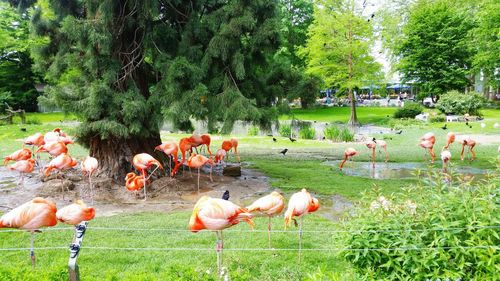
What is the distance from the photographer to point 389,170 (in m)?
11.1

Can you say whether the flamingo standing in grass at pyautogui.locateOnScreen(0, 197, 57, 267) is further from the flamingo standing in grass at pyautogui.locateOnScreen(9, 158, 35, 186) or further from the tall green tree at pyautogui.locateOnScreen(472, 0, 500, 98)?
the tall green tree at pyautogui.locateOnScreen(472, 0, 500, 98)

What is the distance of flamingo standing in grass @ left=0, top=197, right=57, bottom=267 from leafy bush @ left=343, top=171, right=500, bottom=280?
3.10 meters

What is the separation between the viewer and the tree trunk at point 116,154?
29.3 feet

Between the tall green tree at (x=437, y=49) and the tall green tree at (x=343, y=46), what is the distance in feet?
22.6

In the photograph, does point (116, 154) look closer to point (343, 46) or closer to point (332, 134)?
point (332, 134)

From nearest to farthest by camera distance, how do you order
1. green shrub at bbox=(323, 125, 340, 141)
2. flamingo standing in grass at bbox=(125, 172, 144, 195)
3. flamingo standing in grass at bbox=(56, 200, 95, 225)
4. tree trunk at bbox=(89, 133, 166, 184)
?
1. flamingo standing in grass at bbox=(56, 200, 95, 225)
2. flamingo standing in grass at bbox=(125, 172, 144, 195)
3. tree trunk at bbox=(89, 133, 166, 184)
4. green shrub at bbox=(323, 125, 340, 141)

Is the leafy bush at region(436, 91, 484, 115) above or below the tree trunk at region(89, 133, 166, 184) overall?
above

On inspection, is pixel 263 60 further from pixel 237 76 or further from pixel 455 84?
pixel 455 84

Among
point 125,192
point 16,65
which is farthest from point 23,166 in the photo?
point 16,65

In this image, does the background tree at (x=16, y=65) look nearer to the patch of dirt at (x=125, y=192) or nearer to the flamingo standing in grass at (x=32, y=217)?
the patch of dirt at (x=125, y=192)

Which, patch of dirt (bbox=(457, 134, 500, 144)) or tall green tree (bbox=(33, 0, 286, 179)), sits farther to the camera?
patch of dirt (bbox=(457, 134, 500, 144))

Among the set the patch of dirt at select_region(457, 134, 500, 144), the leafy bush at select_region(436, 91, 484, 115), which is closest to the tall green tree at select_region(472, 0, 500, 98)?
the leafy bush at select_region(436, 91, 484, 115)

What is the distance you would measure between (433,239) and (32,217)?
382cm

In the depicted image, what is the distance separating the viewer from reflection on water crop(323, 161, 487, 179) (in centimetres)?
1014
